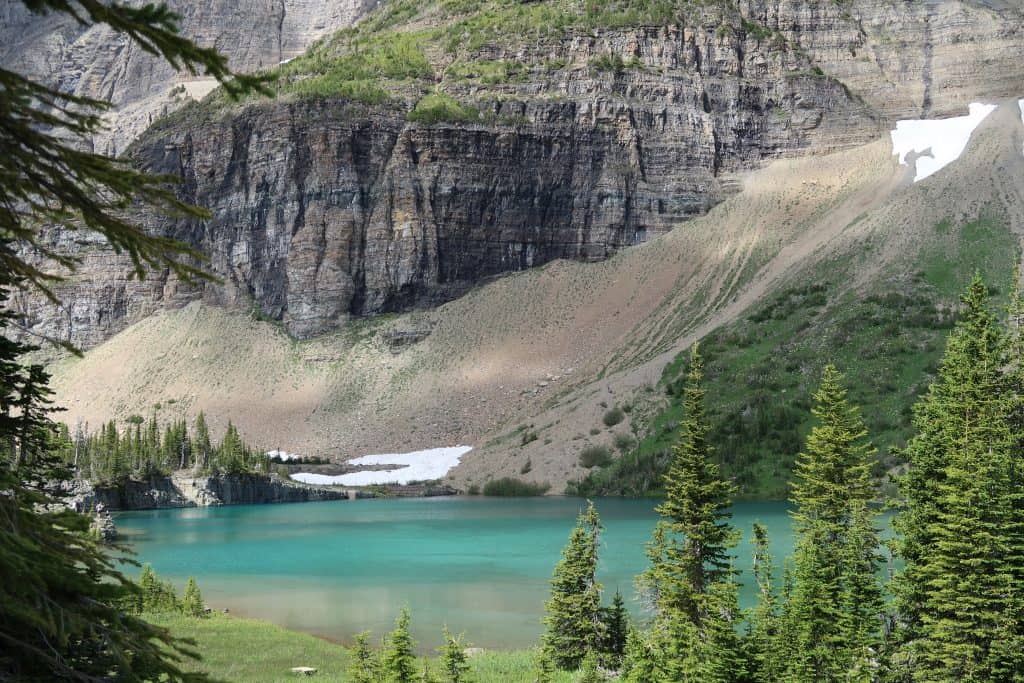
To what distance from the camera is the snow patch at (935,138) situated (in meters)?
139

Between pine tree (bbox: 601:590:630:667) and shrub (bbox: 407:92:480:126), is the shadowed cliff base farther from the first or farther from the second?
pine tree (bbox: 601:590:630:667)

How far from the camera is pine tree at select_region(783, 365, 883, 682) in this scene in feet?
73.6

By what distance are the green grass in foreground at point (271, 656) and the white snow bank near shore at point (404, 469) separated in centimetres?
8175

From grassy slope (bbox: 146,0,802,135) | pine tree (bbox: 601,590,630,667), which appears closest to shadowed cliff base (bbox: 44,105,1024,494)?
grassy slope (bbox: 146,0,802,135)

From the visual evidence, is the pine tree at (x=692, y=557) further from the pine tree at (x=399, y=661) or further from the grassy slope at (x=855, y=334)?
the grassy slope at (x=855, y=334)

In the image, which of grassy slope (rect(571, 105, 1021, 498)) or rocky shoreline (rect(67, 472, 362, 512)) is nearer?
grassy slope (rect(571, 105, 1021, 498))

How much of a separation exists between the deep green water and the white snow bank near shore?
66.9 ft

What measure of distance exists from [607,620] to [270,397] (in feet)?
416

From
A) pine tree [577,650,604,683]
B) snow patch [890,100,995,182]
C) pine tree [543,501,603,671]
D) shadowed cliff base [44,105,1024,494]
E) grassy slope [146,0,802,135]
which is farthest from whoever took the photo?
grassy slope [146,0,802,135]

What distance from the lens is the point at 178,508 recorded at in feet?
342

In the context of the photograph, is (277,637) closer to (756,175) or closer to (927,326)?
(927,326)

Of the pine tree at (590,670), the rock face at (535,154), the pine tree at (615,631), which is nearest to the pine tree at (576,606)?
the pine tree at (615,631)

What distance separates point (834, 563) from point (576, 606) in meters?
7.39

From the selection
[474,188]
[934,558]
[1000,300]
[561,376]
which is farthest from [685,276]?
[934,558]
